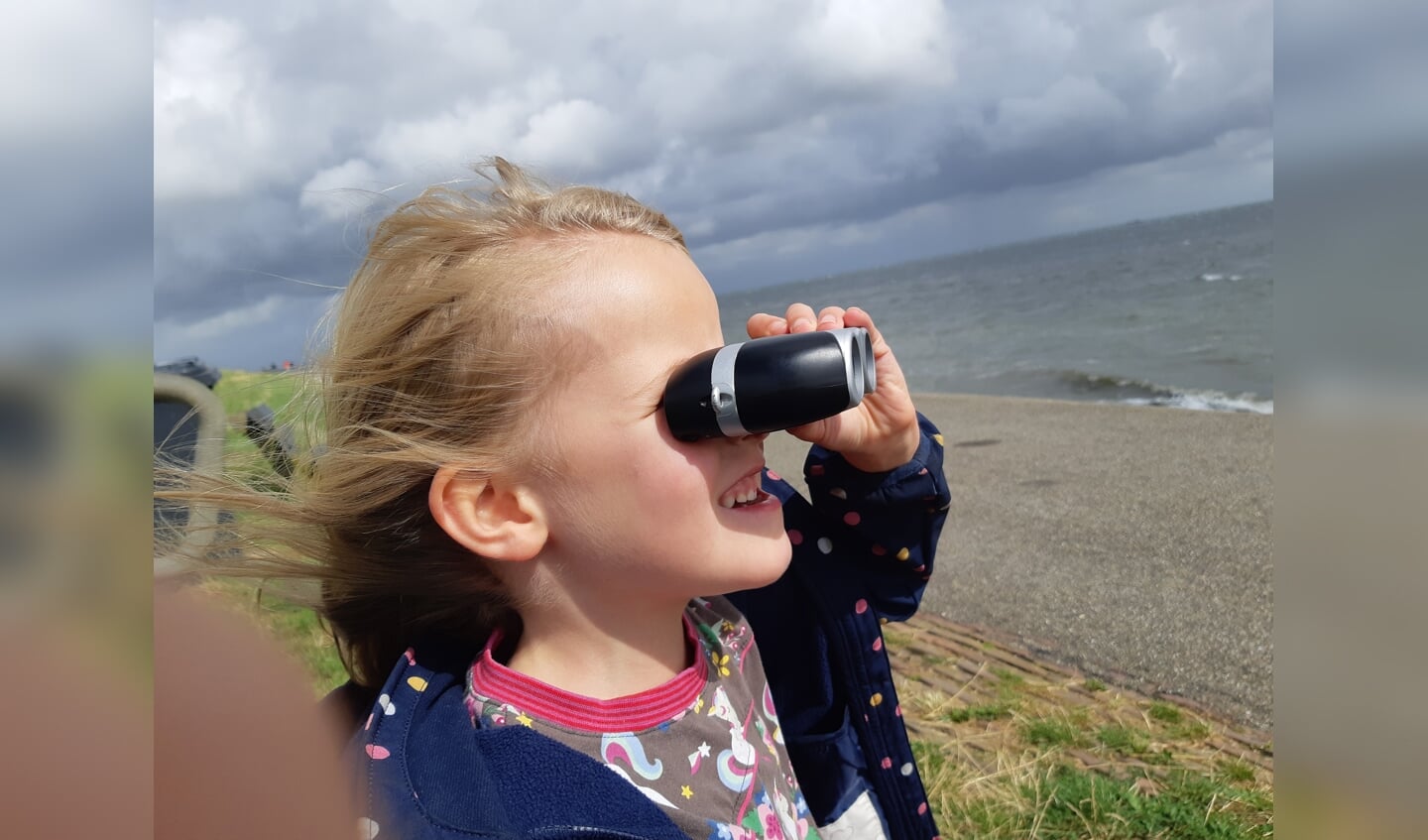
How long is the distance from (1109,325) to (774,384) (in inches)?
1234

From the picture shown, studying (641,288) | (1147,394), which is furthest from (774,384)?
(1147,394)

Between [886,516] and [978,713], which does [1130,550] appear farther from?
[886,516]

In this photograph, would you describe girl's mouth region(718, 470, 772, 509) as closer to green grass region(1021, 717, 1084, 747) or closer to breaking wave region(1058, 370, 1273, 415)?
green grass region(1021, 717, 1084, 747)

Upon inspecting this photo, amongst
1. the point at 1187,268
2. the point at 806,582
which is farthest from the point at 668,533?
the point at 1187,268

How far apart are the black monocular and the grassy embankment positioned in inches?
42.5

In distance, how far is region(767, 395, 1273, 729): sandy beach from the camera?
431cm

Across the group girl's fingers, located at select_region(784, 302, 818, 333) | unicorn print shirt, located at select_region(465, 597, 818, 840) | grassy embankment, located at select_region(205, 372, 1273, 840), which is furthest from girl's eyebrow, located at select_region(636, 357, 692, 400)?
grassy embankment, located at select_region(205, 372, 1273, 840)

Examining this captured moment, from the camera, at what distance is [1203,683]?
3990mm

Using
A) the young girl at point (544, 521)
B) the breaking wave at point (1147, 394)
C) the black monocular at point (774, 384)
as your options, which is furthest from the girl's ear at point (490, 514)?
the breaking wave at point (1147, 394)

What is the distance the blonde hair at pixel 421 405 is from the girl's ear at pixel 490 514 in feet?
0.12

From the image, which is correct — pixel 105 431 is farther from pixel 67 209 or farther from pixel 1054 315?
pixel 1054 315

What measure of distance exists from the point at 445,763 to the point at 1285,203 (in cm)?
125

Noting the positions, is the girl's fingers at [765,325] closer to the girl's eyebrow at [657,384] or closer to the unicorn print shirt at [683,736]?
the girl's eyebrow at [657,384]

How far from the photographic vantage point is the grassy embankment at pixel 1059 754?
295 centimetres
